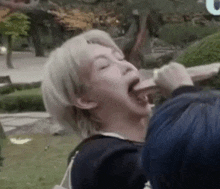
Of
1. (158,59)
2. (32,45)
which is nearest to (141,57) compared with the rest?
(158,59)

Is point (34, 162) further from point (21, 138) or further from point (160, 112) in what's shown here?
point (160, 112)

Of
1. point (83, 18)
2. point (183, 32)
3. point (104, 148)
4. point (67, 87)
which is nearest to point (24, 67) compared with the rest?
point (83, 18)

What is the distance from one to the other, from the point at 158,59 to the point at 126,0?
94 cm

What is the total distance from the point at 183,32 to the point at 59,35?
167cm

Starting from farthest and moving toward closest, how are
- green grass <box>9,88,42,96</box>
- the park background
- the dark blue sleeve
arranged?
green grass <box>9,88,42,96</box> < the park background < the dark blue sleeve

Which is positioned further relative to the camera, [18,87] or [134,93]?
[18,87]

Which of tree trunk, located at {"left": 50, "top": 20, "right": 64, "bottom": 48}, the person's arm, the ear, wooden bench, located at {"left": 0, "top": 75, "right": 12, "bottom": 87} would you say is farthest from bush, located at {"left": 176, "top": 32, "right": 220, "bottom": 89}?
wooden bench, located at {"left": 0, "top": 75, "right": 12, "bottom": 87}

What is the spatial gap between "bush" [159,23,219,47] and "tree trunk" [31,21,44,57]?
5.49 feet

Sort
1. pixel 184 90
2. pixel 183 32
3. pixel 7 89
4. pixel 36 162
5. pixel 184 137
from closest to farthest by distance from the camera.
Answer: pixel 184 137 < pixel 184 90 < pixel 36 162 < pixel 183 32 < pixel 7 89

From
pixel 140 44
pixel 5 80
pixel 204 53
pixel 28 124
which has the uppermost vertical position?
pixel 204 53

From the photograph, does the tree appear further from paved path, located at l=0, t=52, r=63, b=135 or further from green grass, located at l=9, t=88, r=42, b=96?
green grass, located at l=9, t=88, r=42, b=96

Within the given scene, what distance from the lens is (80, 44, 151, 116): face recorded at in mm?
1262

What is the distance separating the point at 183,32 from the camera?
5160mm

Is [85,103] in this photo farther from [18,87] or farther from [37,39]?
[18,87]
